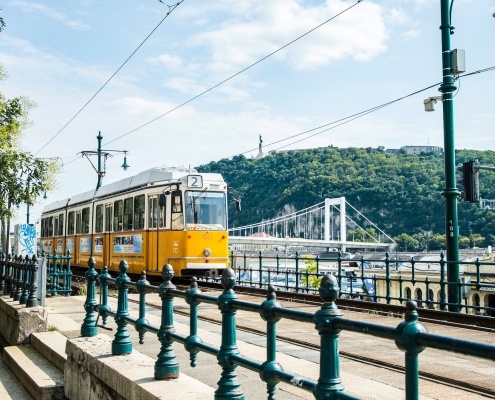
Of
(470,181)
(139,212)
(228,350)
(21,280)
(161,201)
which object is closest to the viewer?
(228,350)

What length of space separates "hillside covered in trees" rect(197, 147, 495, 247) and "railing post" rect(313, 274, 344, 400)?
241ft

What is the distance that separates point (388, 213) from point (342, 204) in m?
8.36

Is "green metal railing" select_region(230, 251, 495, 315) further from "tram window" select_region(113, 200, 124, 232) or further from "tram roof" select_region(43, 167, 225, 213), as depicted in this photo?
"tram window" select_region(113, 200, 124, 232)

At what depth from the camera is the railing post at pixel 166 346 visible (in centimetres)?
507

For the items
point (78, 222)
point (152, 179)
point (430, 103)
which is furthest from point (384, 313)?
point (78, 222)

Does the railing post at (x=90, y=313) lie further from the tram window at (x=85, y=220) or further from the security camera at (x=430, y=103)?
the tram window at (x=85, y=220)

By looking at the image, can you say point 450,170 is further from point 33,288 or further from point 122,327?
point 122,327

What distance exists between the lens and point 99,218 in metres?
23.8

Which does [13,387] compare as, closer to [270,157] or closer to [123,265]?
[123,265]

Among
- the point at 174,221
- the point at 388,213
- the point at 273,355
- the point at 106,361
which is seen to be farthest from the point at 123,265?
the point at 388,213

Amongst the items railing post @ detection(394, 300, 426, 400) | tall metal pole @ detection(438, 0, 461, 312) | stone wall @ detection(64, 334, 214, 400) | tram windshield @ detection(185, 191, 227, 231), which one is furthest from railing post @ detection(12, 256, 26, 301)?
railing post @ detection(394, 300, 426, 400)

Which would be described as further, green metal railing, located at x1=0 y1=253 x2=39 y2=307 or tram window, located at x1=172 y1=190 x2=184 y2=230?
tram window, located at x1=172 y1=190 x2=184 y2=230

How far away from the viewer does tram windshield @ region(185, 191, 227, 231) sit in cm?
1894

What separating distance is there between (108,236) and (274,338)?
767 inches
